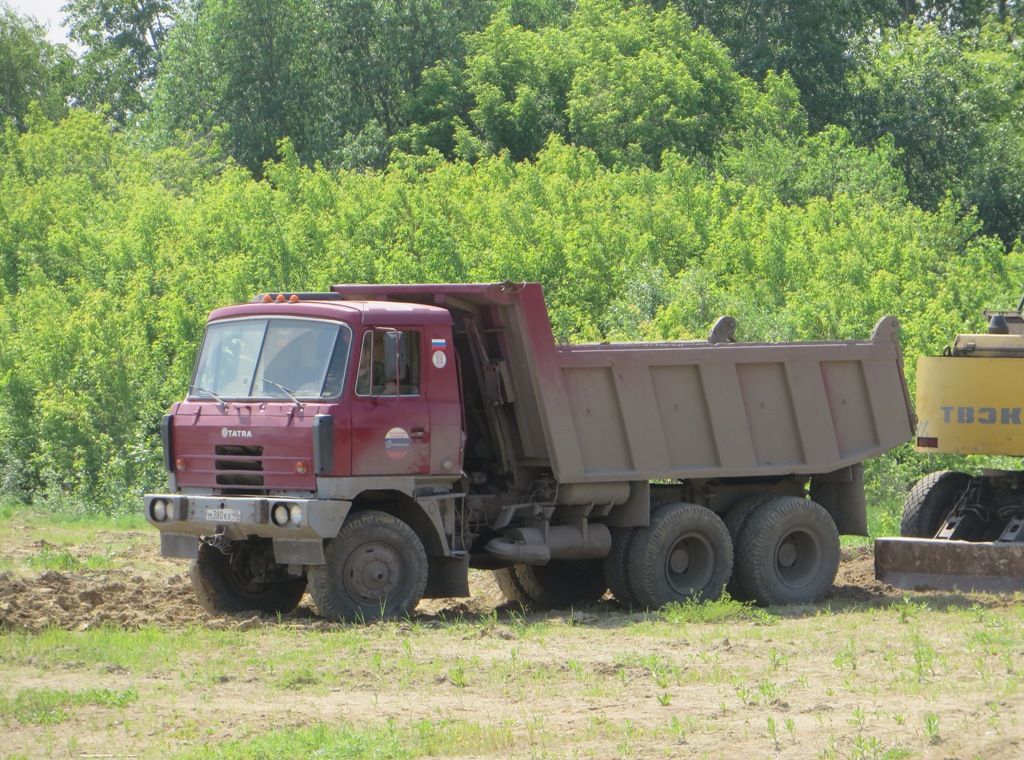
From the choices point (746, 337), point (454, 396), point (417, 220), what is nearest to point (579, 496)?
point (454, 396)

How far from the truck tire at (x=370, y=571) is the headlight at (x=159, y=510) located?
1269mm

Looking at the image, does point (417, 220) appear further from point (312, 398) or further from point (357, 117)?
point (357, 117)

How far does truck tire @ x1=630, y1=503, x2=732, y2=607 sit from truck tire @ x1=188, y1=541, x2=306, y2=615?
2831 millimetres

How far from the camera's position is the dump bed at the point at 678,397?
Answer: 12.2 metres

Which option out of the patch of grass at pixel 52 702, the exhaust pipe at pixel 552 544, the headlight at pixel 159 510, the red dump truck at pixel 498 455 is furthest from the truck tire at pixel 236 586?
the patch of grass at pixel 52 702

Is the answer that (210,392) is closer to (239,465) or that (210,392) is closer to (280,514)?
(239,465)

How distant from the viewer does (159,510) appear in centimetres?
1173

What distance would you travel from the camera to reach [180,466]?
1186cm

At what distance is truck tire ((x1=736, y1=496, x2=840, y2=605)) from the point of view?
1325 centimetres

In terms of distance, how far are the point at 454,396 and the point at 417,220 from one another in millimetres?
15018

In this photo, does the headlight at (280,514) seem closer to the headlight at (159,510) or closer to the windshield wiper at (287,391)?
the windshield wiper at (287,391)

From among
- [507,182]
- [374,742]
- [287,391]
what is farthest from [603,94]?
[374,742]

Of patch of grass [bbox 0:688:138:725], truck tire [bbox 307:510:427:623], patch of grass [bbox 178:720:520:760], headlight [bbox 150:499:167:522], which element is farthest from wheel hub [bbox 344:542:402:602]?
patch of grass [bbox 178:720:520:760]

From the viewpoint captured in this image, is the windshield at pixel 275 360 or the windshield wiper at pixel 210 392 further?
the windshield wiper at pixel 210 392
